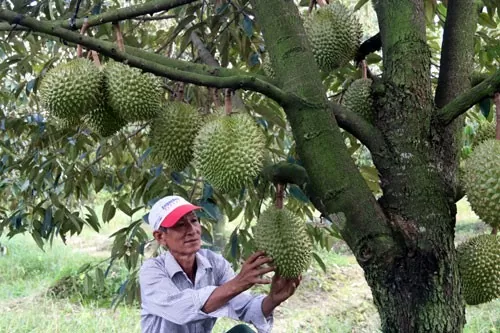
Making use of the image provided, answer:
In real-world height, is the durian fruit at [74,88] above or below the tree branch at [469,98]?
above

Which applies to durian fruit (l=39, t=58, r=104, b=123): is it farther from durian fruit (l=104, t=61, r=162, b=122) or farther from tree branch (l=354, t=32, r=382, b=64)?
tree branch (l=354, t=32, r=382, b=64)

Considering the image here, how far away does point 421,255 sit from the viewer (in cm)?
98

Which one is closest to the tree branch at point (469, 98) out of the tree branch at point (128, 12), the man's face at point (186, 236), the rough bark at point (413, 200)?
the rough bark at point (413, 200)

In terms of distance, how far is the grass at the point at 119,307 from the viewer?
161 inches

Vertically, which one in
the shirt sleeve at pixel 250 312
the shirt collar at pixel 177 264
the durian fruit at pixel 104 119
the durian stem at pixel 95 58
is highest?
the durian stem at pixel 95 58

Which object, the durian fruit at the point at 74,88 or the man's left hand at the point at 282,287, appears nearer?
the durian fruit at the point at 74,88

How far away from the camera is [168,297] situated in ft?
5.62

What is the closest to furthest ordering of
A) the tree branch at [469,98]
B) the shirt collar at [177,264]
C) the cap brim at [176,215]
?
the tree branch at [469,98] → the cap brim at [176,215] → the shirt collar at [177,264]

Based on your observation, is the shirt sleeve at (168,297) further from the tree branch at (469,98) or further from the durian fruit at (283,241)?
→ the tree branch at (469,98)

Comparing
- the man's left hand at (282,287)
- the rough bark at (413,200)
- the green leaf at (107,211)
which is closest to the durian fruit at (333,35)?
the rough bark at (413,200)

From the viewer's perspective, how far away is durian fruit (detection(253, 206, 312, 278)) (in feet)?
4.37

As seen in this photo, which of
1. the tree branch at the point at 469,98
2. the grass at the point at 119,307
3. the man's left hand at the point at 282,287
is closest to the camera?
the tree branch at the point at 469,98

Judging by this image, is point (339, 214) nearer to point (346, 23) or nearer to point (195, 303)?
point (346, 23)

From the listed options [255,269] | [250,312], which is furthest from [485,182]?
[250,312]
